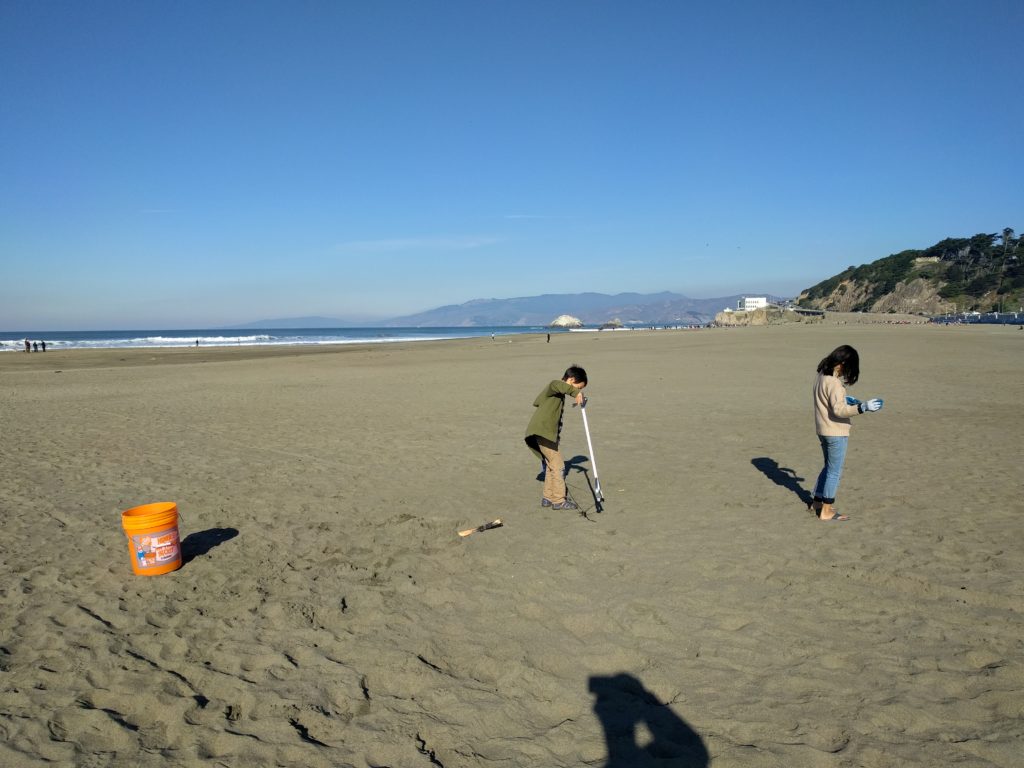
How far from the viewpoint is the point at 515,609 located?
197 inches

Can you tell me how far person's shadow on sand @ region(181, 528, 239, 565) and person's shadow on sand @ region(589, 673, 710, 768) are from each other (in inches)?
169

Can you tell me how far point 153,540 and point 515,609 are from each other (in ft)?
11.0

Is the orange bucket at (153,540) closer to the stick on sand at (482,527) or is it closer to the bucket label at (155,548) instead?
the bucket label at (155,548)

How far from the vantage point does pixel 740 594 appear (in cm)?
511

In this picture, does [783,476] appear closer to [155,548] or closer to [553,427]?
[553,427]

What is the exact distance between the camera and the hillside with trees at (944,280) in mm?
100125

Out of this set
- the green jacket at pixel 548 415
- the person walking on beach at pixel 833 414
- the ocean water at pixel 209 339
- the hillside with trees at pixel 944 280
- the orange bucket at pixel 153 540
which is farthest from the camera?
the hillside with trees at pixel 944 280

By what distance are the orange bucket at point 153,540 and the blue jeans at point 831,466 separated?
6635mm

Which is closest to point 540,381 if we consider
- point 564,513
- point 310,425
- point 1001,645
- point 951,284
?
point 310,425

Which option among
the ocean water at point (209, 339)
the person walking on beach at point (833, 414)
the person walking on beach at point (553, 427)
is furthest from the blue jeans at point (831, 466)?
the ocean water at point (209, 339)

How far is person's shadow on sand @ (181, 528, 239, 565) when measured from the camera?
6141 mm

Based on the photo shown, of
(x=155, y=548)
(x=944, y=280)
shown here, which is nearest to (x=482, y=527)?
(x=155, y=548)

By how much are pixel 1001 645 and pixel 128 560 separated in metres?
7.41

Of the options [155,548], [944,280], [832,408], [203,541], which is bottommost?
[203,541]
